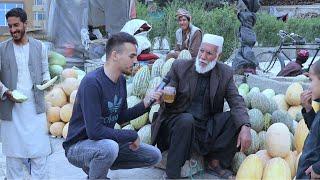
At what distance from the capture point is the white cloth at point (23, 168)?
4.55m

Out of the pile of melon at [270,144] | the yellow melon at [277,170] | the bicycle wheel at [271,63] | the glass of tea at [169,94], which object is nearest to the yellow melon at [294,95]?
the pile of melon at [270,144]

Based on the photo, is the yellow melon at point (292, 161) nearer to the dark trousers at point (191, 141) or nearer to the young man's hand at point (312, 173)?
the dark trousers at point (191, 141)

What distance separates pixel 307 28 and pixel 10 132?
16309 millimetres

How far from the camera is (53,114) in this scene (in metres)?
6.77

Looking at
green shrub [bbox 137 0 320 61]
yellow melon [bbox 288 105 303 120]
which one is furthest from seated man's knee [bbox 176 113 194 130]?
green shrub [bbox 137 0 320 61]

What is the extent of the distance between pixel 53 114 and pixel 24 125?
234 centimetres

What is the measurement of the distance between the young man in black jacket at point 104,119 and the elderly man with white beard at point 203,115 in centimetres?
54

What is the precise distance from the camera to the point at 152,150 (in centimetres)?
426

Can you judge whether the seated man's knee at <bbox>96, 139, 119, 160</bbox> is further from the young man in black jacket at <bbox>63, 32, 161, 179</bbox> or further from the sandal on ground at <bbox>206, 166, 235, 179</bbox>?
the sandal on ground at <bbox>206, 166, 235, 179</bbox>

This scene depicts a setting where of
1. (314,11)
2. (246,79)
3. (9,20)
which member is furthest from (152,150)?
(314,11)

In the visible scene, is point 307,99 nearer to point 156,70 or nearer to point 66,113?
point 156,70

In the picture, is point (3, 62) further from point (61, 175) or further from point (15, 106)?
point (61, 175)

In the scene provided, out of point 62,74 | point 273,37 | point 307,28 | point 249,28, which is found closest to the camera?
point 62,74

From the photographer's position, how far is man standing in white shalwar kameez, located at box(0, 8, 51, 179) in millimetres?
4305
